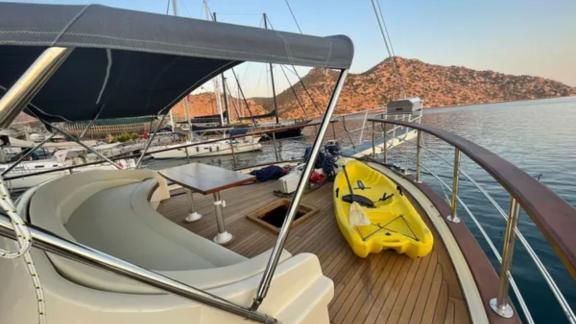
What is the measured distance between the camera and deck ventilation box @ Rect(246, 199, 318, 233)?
2484mm

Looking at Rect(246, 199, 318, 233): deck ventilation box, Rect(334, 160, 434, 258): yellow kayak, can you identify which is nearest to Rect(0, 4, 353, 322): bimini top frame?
Rect(334, 160, 434, 258): yellow kayak

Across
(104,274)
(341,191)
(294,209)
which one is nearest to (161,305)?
(104,274)

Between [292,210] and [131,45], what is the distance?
2.23ft

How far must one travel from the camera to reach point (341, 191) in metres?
2.71

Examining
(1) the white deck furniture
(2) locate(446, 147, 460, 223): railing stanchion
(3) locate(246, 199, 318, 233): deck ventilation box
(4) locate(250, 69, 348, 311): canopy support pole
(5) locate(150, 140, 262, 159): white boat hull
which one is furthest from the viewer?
(5) locate(150, 140, 262, 159): white boat hull

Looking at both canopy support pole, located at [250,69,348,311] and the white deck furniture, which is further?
canopy support pole, located at [250,69,348,311]

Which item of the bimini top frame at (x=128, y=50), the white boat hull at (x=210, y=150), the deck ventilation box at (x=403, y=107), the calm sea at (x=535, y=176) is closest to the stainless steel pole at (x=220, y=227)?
the bimini top frame at (x=128, y=50)

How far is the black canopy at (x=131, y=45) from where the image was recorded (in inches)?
20.0

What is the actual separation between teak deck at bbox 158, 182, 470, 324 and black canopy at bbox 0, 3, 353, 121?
1.34m

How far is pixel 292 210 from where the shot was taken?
0.88 metres

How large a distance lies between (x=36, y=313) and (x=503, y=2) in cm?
2366

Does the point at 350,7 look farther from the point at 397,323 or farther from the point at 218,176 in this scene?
the point at 397,323

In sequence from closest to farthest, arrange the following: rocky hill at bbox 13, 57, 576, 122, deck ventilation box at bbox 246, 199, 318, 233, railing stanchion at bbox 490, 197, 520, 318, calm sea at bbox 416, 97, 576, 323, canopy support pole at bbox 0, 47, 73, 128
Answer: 1. canopy support pole at bbox 0, 47, 73, 128
2. railing stanchion at bbox 490, 197, 520, 318
3. calm sea at bbox 416, 97, 576, 323
4. deck ventilation box at bbox 246, 199, 318, 233
5. rocky hill at bbox 13, 57, 576, 122

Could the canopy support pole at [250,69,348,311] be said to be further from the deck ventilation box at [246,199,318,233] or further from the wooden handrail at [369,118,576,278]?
the deck ventilation box at [246,199,318,233]
